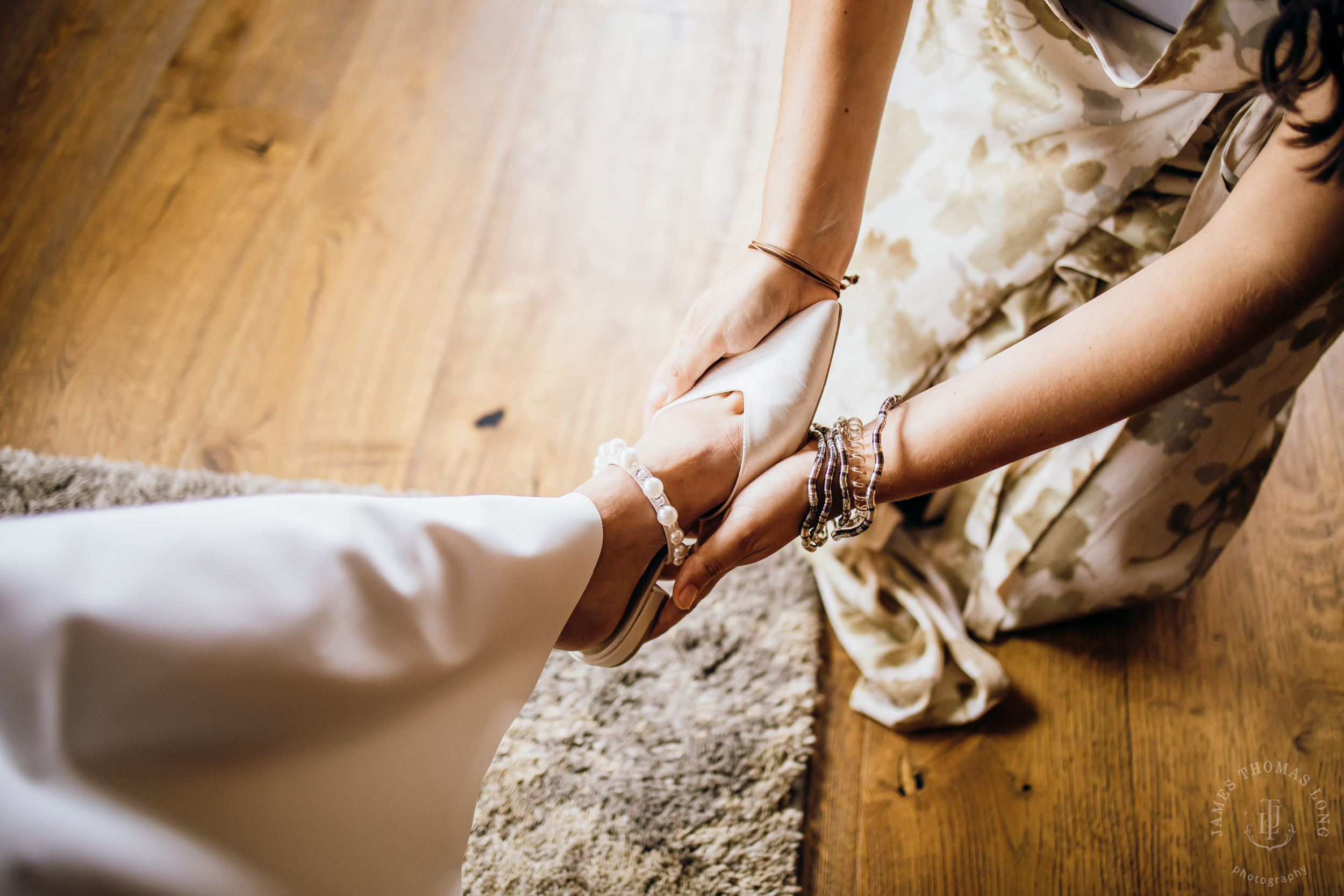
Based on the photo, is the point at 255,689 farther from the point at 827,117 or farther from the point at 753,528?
the point at 827,117

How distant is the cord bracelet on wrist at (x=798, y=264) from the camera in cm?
73

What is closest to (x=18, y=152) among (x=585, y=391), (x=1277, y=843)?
(x=585, y=391)

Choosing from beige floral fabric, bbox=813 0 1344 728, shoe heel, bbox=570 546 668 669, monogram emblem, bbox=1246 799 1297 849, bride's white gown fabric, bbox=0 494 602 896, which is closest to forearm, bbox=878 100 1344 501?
beige floral fabric, bbox=813 0 1344 728

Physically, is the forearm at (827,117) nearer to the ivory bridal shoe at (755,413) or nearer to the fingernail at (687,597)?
the ivory bridal shoe at (755,413)

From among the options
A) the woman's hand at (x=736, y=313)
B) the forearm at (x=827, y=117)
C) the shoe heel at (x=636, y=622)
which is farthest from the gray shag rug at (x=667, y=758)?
the forearm at (x=827, y=117)

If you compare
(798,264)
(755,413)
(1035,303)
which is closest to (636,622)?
(755,413)

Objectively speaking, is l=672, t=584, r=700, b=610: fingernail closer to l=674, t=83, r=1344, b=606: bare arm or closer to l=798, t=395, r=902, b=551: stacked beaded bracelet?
l=674, t=83, r=1344, b=606: bare arm

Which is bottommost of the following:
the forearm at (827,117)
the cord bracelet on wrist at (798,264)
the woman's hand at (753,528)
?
the woman's hand at (753,528)

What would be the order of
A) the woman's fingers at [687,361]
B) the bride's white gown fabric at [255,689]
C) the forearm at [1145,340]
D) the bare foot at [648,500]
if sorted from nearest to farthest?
the bride's white gown fabric at [255,689] < the forearm at [1145,340] < the bare foot at [648,500] < the woman's fingers at [687,361]

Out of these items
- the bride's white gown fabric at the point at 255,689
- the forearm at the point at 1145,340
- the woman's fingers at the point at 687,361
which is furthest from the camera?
the woman's fingers at the point at 687,361

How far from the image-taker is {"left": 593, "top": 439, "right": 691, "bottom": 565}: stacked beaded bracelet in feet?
2.13

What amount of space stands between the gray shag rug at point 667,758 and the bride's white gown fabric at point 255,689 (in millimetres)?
265

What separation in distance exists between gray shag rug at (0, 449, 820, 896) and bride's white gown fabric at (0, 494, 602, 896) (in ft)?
Answer: 0.87

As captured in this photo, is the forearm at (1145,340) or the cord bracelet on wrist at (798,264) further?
the cord bracelet on wrist at (798,264)
